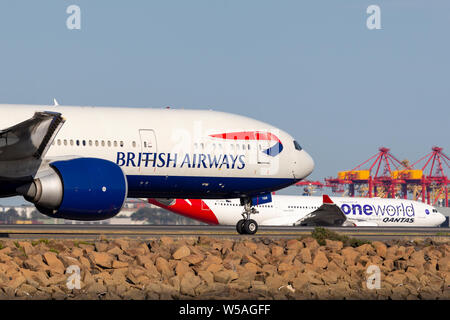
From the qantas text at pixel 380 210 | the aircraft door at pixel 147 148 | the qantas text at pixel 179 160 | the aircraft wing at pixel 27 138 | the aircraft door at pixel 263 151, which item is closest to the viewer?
the aircraft wing at pixel 27 138

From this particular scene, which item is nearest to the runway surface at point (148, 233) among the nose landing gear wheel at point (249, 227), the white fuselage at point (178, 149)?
the nose landing gear wheel at point (249, 227)

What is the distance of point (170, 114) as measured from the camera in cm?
2702

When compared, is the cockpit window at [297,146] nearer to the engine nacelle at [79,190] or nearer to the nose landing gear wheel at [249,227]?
the nose landing gear wheel at [249,227]

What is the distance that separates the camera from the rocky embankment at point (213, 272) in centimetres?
1355

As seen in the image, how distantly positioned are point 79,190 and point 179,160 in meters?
8.40

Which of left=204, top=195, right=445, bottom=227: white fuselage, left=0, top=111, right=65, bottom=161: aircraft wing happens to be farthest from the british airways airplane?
left=204, top=195, right=445, bottom=227: white fuselage

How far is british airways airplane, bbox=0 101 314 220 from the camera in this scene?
1883 centimetres

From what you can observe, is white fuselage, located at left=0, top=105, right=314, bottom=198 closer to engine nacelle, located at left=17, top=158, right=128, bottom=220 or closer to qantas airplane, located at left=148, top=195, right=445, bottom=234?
engine nacelle, located at left=17, top=158, right=128, bottom=220

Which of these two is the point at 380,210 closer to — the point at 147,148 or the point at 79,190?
the point at 147,148

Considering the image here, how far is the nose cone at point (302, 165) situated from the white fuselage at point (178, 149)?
1.5 inches

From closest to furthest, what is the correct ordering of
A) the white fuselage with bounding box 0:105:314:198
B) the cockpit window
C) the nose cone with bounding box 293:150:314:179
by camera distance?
the white fuselage with bounding box 0:105:314:198 < the nose cone with bounding box 293:150:314:179 < the cockpit window

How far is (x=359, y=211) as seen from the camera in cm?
6175

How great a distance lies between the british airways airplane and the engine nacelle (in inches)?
2.1
